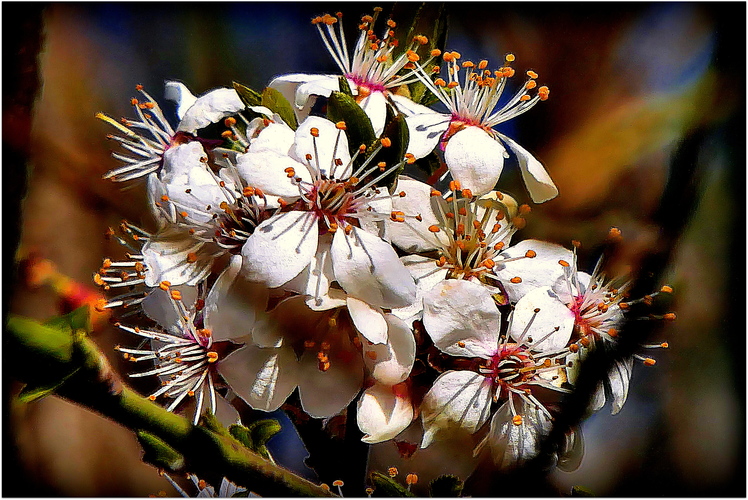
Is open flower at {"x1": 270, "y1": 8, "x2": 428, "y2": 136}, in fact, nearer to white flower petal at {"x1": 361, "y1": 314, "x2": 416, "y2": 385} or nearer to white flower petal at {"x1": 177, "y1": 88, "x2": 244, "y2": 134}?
white flower petal at {"x1": 177, "y1": 88, "x2": 244, "y2": 134}

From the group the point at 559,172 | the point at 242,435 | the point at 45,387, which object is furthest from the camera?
the point at 559,172

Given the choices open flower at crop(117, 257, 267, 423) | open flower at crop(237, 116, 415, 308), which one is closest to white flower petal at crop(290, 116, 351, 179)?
open flower at crop(237, 116, 415, 308)

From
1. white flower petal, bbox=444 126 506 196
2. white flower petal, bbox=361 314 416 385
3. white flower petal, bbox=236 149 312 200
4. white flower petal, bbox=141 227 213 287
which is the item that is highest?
white flower petal, bbox=444 126 506 196

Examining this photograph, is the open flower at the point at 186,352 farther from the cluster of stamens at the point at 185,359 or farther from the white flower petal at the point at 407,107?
the white flower petal at the point at 407,107

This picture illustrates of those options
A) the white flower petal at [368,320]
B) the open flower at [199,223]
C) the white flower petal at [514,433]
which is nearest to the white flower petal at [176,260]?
the open flower at [199,223]

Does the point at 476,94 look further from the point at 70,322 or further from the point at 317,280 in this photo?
the point at 70,322

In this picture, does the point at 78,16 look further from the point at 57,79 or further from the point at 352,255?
the point at 352,255

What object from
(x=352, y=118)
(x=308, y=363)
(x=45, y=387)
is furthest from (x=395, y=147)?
(x=45, y=387)
